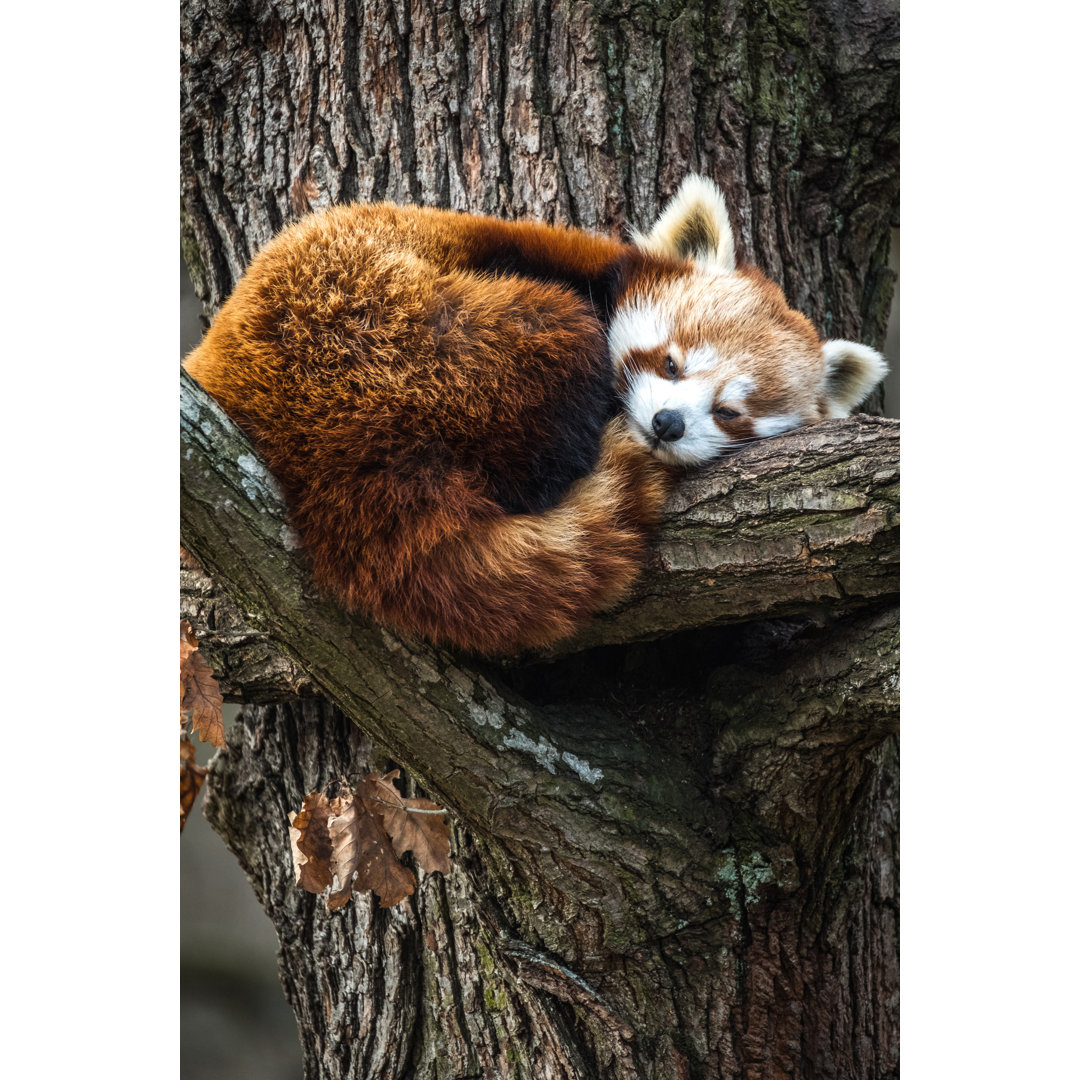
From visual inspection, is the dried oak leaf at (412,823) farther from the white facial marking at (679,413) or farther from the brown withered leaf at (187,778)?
the white facial marking at (679,413)

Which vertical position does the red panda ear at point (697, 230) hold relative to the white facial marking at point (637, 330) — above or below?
above

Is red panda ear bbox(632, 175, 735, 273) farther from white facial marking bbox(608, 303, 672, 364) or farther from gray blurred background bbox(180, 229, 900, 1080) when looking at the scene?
gray blurred background bbox(180, 229, 900, 1080)

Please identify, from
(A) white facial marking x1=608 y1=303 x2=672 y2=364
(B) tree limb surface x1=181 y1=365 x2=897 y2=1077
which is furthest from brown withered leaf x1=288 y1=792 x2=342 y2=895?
(A) white facial marking x1=608 y1=303 x2=672 y2=364

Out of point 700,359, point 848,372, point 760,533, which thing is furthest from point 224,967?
point 848,372

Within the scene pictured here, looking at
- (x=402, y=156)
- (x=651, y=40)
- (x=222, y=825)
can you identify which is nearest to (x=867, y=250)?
(x=651, y=40)

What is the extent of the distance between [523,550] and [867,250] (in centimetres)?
141

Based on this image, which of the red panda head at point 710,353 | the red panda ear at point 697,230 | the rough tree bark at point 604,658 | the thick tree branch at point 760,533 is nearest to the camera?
the thick tree branch at point 760,533

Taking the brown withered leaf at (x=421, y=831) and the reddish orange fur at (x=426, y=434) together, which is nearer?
the reddish orange fur at (x=426, y=434)

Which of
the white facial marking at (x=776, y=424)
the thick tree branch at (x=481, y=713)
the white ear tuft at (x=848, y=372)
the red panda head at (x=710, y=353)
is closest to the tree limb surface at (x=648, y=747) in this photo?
the thick tree branch at (x=481, y=713)

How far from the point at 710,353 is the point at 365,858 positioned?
107cm

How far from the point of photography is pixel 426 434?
1.47 meters

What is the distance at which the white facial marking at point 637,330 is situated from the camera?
178 cm

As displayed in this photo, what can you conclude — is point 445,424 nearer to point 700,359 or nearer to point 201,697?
point 700,359

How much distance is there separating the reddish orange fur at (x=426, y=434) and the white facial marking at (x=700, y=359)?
0.75 ft
